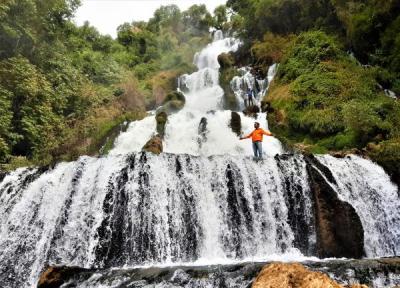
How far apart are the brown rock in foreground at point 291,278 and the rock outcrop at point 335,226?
722cm

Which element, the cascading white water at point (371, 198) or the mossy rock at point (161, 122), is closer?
the cascading white water at point (371, 198)

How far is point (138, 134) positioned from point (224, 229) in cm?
1169

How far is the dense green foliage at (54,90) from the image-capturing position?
1998 centimetres

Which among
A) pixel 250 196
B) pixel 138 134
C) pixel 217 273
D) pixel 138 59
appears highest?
pixel 138 59

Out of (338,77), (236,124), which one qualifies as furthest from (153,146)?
(338,77)

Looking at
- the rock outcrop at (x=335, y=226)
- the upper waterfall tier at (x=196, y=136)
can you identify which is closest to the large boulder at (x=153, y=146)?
the upper waterfall tier at (x=196, y=136)

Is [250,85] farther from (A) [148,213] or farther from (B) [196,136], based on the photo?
(A) [148,213]

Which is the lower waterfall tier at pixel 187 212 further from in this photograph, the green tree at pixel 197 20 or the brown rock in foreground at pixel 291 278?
the green tree at pixel 197 20

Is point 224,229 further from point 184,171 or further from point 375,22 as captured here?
point 375,22

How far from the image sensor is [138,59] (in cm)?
4344

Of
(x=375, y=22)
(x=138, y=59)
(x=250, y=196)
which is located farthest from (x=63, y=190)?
(x=138, y=59)

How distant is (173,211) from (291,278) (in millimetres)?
7848

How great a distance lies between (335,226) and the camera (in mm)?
12414

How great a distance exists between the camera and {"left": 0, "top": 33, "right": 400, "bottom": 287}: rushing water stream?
1203 cm
